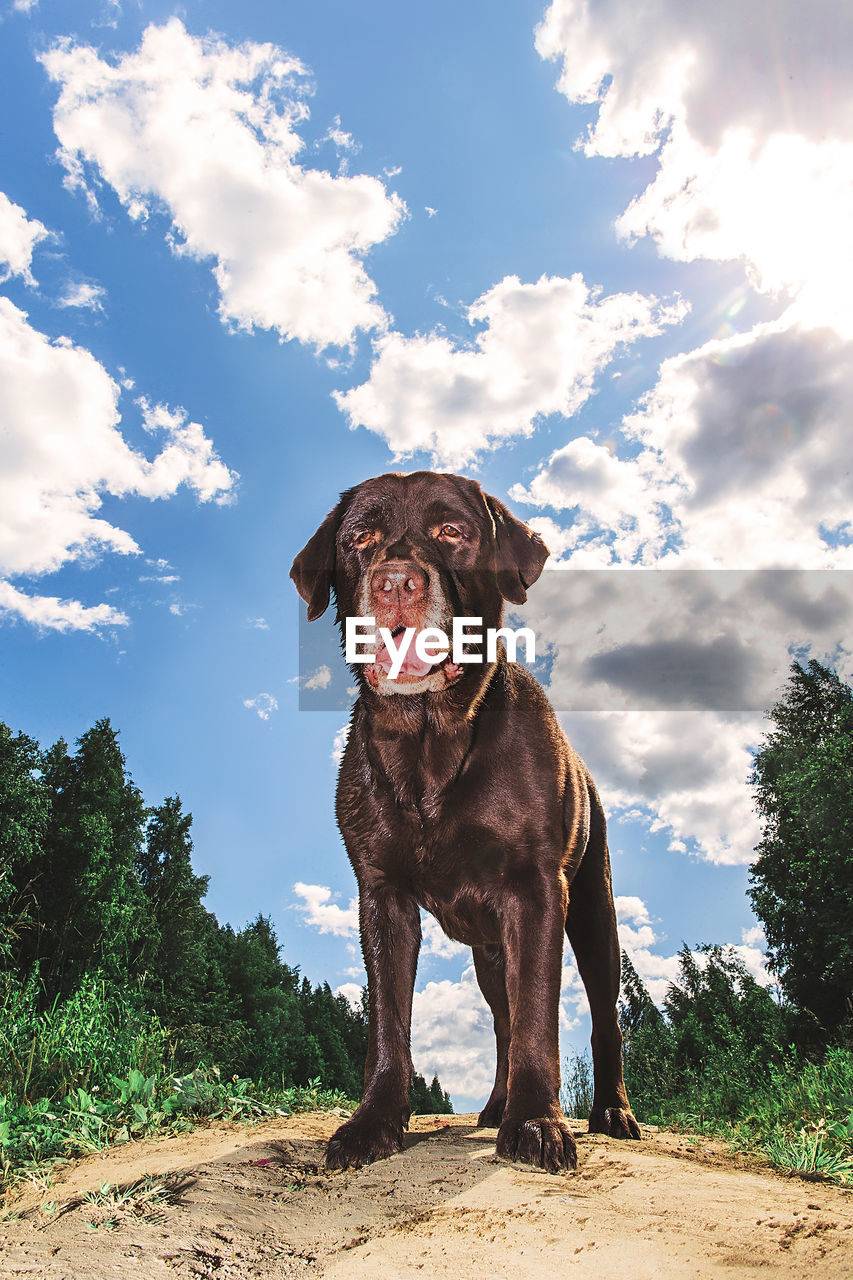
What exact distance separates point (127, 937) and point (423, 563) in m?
24.6

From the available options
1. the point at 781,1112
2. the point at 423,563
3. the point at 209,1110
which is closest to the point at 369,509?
the point at 423,563

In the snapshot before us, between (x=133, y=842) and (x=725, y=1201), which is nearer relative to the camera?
(x=725, y=1201)

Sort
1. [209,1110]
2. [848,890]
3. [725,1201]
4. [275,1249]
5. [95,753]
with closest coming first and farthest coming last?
1. [275,1249]
2. [725,1201]
3. [209,1110]
4. [848,890]
5. [95,753]

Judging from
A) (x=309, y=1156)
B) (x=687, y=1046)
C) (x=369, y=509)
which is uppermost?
(x=369, y=509)

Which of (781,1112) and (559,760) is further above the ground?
(559,760)

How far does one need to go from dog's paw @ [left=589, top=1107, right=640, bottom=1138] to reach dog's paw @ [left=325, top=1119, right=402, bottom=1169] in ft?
5.46

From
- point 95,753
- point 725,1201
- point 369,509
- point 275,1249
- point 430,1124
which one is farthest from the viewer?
point 95,753

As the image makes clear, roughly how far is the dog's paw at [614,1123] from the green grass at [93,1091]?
174 cm

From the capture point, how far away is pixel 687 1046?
21766 mm

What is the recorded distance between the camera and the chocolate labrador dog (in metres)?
3.51

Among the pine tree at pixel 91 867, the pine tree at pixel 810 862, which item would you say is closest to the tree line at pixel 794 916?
the pine tree at pixel 810 862

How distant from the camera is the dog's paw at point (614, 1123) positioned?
179 inches

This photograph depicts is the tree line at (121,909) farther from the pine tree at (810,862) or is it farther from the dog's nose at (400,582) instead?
the dog's nose at (400,582)

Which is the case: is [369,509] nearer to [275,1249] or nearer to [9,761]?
[275,1249]
